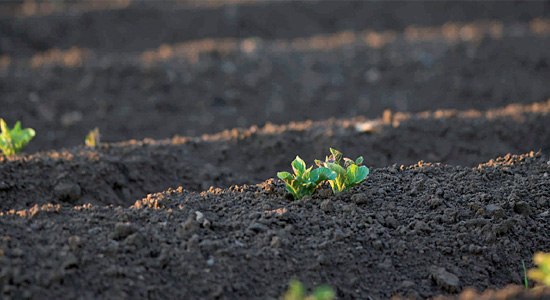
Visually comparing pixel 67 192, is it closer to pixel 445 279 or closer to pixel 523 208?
pixel 445 279

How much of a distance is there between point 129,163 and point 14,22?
8.67m

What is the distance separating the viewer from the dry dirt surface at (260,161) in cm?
250

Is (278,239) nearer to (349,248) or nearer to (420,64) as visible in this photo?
(349,248)

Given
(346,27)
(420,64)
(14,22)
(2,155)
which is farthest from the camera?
(346,27)

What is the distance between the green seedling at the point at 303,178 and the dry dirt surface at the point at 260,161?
0.07 metres

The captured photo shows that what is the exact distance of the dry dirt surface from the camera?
8.19ft

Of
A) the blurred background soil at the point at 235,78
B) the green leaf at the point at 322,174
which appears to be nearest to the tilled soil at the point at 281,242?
the green leaf at the point at 322,174

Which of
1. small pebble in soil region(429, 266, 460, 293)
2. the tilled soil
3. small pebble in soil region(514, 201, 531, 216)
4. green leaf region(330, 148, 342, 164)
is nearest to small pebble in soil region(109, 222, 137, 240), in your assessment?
the tilled soil

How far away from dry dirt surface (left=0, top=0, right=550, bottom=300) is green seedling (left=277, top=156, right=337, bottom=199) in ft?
0.23

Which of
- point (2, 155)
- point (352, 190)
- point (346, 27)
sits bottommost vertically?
point (352, 190)

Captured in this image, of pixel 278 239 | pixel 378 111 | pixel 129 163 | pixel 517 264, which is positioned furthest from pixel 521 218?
pixel 378 111

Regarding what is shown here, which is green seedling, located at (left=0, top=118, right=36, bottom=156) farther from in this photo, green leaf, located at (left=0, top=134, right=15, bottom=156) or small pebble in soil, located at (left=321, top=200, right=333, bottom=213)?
small pebble in soil, located at (left=321, top=200, right=333, bottom=213)

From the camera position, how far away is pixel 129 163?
14.5 ft

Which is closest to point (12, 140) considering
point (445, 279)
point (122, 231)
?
point (122, 231)
